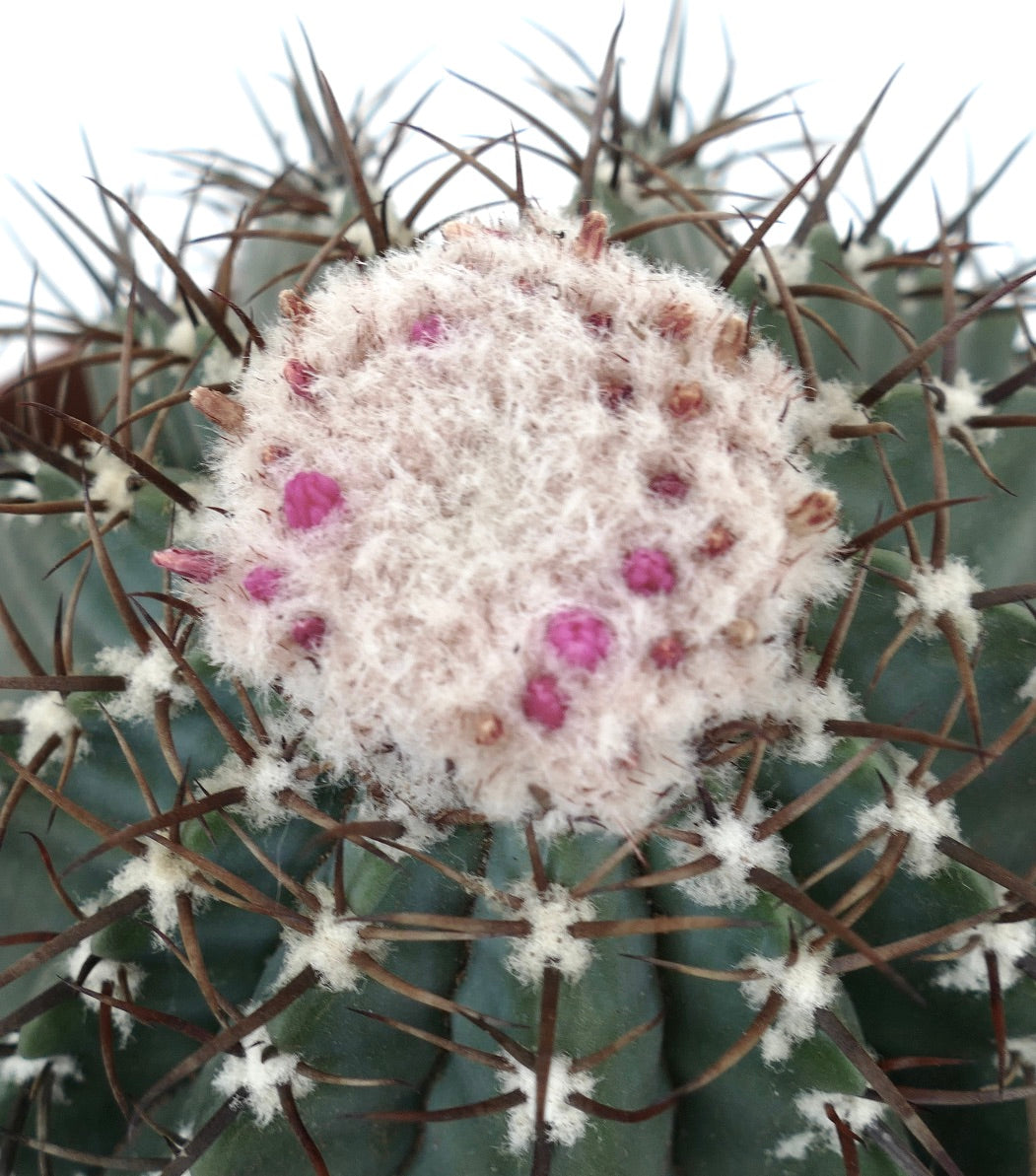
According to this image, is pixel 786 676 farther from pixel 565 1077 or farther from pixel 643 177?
pixel 643 177

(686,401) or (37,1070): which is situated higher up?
(686,401)

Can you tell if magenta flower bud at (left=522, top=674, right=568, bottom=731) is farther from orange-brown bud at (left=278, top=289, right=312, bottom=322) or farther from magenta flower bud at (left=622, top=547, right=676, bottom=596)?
orange-brown bud at (left=278, top=289, right=312, bottom=322)

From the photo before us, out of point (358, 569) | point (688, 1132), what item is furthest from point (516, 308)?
point (688, 1132)

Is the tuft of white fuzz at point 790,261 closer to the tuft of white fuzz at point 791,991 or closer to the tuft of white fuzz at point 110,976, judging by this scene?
the tuft of white fuzz at point 791,991

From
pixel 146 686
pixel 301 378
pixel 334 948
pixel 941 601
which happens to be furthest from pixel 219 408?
pixel 941 601

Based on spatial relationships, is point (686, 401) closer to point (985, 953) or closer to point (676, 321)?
point (676, 321)

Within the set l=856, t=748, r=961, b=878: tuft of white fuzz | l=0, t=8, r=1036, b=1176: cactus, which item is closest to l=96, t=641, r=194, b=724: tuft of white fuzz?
l=0, t=8, r=1036, b=1176: cactus

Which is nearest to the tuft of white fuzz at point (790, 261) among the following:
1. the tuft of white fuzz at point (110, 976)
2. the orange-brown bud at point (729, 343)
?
the orange-brown bud at point (729, 343)
